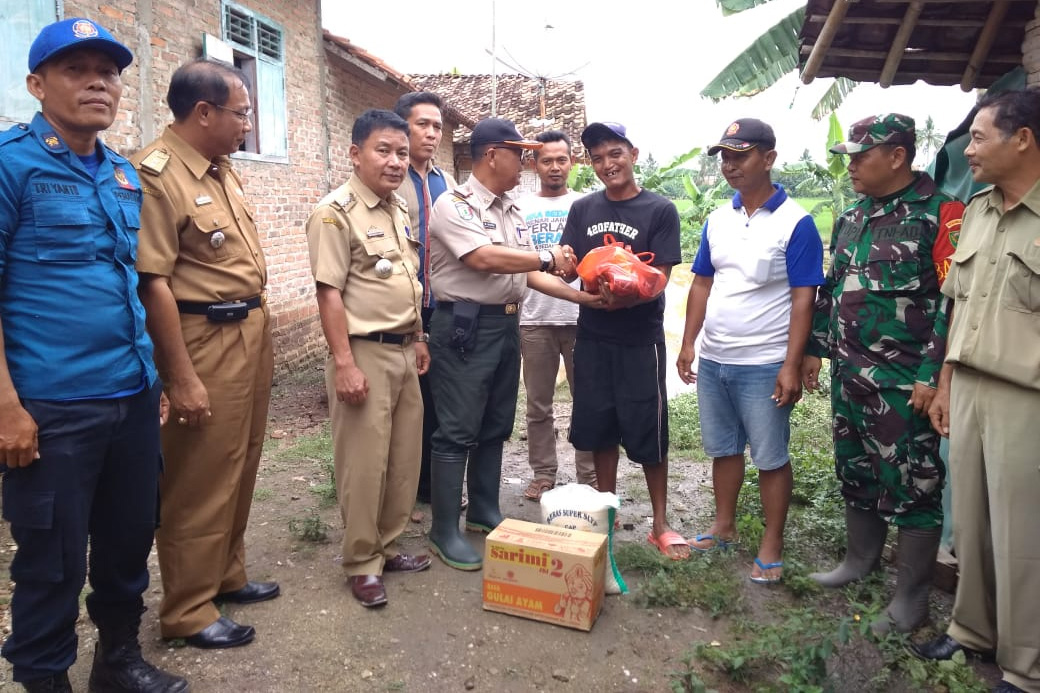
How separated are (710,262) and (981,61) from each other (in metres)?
1.63

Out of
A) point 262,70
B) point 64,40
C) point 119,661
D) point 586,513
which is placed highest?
point 262,70

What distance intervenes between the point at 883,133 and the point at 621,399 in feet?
→ 5.52

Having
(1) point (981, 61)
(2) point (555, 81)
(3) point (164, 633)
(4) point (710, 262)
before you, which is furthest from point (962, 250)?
(2) point (555, 81)

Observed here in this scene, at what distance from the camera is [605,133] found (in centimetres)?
362

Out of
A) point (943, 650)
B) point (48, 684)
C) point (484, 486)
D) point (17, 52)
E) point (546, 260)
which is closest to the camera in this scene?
point (48, 684)

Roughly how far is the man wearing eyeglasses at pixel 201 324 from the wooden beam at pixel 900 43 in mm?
2970

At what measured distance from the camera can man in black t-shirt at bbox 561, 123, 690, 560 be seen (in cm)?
365

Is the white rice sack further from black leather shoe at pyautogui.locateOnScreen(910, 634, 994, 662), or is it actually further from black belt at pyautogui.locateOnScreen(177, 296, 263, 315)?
black belt at pyautogui.locateOnScreen(177, 296, 263, 315)

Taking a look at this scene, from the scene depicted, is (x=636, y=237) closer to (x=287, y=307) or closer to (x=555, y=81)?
(x=287, y=307)

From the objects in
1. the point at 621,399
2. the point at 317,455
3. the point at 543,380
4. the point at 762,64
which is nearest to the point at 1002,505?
the point at 621,399

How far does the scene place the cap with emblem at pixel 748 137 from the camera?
3.34 metres

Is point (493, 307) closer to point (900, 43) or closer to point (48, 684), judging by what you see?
point (48, 684)

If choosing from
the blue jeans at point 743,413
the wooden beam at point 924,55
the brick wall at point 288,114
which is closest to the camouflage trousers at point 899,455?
the blue jeans at point 743,413

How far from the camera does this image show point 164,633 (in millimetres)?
2811
